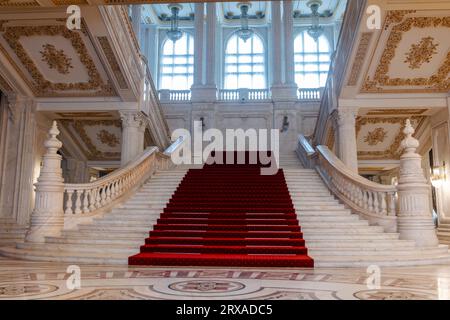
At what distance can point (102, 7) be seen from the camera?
6.45 meters

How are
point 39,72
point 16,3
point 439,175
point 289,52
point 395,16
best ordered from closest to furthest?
point 16,3 < point 395,16 < point 39,72 < point 439,175 < point 289,52

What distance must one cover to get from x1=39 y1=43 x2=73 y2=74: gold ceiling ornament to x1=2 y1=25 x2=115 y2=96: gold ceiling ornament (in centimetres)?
28

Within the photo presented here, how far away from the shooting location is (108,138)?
10.9 metres

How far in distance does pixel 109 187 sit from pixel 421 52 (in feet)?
→ 19.7

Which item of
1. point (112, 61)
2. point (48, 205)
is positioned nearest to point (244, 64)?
point (112, 61)

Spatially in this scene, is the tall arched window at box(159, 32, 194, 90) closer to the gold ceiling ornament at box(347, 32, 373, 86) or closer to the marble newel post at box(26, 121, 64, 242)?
the gold ceiling ornament at box(347, 32, 373, 86)

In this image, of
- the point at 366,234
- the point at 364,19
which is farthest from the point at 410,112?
the point at 366,234

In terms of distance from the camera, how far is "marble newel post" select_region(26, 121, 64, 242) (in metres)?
5.45

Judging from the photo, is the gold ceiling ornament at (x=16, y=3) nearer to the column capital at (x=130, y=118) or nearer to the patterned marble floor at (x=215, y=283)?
the column capital at (x=130, y=118)

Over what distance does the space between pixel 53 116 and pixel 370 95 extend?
7141 mm

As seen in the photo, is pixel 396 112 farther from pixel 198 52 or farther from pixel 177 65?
pixel 177 65

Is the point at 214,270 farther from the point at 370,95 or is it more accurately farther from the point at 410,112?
the point at 410,112
